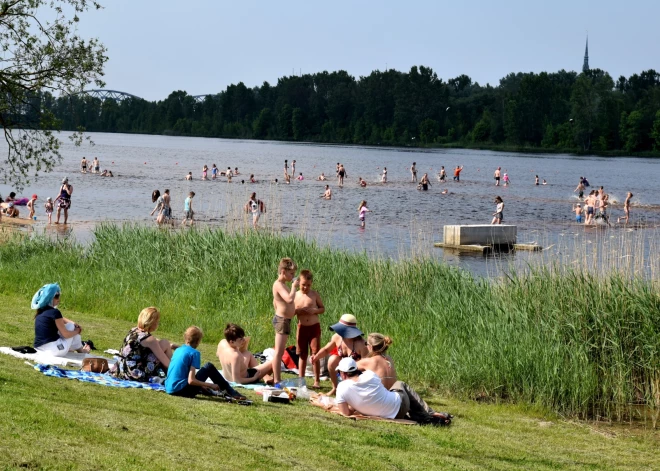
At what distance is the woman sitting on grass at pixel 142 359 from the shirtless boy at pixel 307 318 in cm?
181

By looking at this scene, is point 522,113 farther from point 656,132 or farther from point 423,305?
point 423,305

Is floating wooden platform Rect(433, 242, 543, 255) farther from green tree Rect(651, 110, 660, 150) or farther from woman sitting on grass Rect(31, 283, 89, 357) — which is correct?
green tree Rect(651, 110, 660, 150)

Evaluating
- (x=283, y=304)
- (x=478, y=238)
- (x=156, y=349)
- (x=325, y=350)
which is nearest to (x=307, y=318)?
(x=325, y=350)

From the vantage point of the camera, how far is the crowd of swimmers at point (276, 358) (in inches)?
394

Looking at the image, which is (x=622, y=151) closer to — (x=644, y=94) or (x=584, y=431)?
(x=644, y=94)

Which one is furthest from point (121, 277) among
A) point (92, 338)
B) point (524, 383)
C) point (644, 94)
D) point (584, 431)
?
point (644, 94)

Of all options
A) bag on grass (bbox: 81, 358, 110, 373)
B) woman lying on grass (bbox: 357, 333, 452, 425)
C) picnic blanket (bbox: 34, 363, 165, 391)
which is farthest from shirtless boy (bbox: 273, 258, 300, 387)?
bag on grass (bbox: 81, 358, 110, 373)

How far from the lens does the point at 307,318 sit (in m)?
11.5

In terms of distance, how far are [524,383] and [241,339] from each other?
4.07 meters

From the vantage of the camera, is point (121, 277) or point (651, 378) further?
point (121, 277)

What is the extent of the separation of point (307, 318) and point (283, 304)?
1.91 ft

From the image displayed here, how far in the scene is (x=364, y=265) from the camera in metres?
18.9

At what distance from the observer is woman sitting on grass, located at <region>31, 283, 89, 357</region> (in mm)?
11352

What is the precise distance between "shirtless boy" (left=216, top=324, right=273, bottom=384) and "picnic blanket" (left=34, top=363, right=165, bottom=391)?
1377mm
